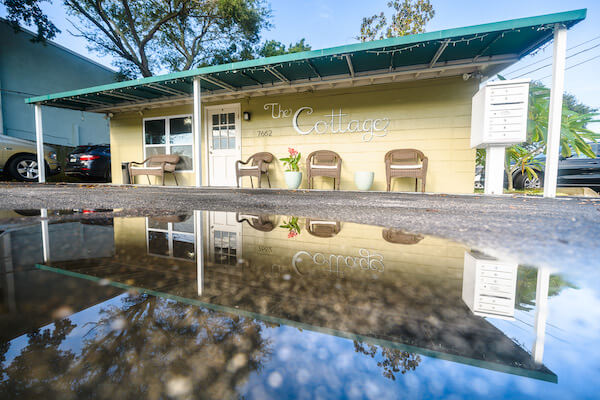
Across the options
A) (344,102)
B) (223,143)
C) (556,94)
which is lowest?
(223,143)

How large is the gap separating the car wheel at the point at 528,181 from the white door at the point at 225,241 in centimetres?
704

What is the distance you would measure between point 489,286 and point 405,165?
4.75 metres

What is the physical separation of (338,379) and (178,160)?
752 cm

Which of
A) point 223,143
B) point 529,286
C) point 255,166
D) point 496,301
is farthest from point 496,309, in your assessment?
point 223,143

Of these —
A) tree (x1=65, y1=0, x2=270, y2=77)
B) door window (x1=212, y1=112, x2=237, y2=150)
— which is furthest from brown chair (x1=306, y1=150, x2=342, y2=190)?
tree (x1=65, y1=0, x2=270, y2=77)

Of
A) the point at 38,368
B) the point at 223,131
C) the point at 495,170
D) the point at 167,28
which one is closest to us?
the point at 38,368

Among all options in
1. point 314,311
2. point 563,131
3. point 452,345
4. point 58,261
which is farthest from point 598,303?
point 563,131

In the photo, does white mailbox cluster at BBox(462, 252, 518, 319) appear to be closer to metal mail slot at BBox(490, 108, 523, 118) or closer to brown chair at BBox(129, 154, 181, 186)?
metal mail slot at BBox(490, 108, 523, 118)

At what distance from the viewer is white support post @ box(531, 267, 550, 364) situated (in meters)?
0.36

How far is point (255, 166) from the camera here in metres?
6.14

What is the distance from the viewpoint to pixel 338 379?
295 millimetres

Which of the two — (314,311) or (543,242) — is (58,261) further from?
(543,242)

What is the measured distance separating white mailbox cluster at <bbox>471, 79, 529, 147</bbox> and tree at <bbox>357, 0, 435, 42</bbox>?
262 inches

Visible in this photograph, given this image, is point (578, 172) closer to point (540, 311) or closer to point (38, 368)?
point (540, 311)
